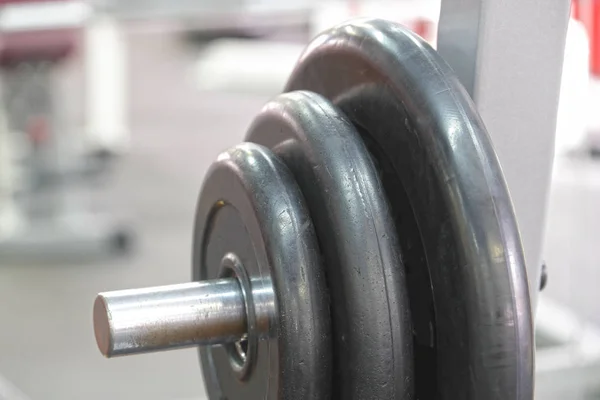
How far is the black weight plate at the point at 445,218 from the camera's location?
1.33 feet

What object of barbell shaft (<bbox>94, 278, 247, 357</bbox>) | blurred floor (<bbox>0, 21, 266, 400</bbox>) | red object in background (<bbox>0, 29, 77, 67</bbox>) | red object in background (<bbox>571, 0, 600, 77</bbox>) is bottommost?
blurred floor (<bbox>0, 21, 266, 400</bbox>)

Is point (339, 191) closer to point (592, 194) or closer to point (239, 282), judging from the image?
point (239, 282)

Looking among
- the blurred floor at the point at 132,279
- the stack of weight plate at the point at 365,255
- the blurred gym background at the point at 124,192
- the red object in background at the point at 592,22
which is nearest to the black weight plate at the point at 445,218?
the stack of weight plate at the point at 365,255

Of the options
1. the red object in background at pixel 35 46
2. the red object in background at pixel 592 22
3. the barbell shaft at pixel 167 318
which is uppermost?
the red object in background at pixel 592 22

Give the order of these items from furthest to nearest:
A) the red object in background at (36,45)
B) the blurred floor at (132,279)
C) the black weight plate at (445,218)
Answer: the red object in background at (36,45) → the blurred floor at (132,279) → the black weight plate at (445,218)

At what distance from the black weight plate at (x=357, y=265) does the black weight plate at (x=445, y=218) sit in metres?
0.01

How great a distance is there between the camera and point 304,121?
0.48 m

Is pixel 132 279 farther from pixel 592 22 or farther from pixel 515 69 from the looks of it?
pixel 515 69

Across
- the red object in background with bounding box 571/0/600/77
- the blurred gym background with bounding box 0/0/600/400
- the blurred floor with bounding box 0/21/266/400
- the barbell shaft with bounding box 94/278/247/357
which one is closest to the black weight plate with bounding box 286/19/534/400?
the barbell shaft with bounding box 94/278/247/357

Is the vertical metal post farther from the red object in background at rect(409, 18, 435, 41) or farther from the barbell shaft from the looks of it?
the red object in background at rect(409, 18, 435, 41)

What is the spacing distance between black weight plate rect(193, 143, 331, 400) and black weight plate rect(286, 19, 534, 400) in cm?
5

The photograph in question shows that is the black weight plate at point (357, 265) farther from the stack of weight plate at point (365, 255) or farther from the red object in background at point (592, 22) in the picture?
the red object in background at point (592, 22)

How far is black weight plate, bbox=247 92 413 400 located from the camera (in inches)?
17.3

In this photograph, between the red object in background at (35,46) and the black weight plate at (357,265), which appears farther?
the red object in background at (35,46)
